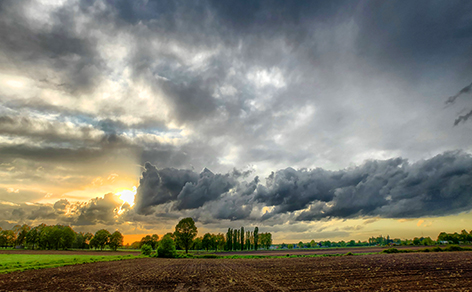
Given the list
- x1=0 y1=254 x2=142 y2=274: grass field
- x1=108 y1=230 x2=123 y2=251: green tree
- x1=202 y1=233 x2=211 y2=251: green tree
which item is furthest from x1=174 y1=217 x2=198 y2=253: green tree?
x1=108 y1=230 x2=123 y2=251: green tree

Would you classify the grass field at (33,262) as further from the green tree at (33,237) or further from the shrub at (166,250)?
the green tree at (33,237)

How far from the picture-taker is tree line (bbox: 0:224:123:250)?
159250mm

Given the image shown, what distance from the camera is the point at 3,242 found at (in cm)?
17662

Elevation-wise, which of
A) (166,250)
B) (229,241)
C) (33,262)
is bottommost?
(229,241)

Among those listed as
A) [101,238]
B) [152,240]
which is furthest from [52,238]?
[152,240]

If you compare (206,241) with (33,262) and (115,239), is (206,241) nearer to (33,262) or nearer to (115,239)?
(115,239)

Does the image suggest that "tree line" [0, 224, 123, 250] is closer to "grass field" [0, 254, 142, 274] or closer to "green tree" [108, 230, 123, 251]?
"green tree" [108, 230, 123, 251]

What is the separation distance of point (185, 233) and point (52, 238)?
4296 inches

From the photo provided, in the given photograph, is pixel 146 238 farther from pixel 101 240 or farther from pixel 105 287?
pixel 105 287

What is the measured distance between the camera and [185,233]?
383 ft

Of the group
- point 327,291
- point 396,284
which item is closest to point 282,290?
point 327,291

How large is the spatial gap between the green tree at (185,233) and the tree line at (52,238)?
84.6 metres

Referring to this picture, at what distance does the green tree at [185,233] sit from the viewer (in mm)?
116500

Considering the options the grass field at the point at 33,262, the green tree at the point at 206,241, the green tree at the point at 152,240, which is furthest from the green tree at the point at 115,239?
the grass field at the point at 33,262
